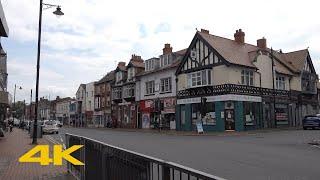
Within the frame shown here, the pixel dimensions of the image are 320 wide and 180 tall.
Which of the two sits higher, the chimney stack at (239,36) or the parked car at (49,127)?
the chimney stack at (239,36)

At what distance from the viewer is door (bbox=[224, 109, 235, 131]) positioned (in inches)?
1548

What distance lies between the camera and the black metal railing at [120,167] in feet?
12.9

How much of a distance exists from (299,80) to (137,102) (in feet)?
68.5

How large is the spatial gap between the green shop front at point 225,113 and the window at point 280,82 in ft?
16.8

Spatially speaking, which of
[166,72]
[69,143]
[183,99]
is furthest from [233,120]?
[69,143]

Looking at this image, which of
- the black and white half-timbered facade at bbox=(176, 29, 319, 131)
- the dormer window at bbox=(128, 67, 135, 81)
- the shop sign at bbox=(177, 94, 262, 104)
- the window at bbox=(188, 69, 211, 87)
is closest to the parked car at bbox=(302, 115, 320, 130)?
the black and white half-timbered facade at bbox=(176, 29, 319, 131)

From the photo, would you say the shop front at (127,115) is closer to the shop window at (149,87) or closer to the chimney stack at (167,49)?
the shop window at (149,87)

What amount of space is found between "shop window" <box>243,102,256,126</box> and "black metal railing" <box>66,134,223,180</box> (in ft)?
103

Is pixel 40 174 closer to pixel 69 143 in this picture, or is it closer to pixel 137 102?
pixel 69 143

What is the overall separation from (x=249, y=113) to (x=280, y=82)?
837cm

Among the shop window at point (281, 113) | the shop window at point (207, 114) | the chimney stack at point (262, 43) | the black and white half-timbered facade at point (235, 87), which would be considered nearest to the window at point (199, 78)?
the black and white half-timbered facade at point (235, 87)

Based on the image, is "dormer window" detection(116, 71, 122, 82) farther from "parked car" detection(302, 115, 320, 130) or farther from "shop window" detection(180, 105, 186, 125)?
"parked car" detection(302, 115, 320, 130)

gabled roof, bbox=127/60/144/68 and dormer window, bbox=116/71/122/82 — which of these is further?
dormer window, bbox=116/71/122/82

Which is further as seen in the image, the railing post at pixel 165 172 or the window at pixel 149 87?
the window at pixel 149 87
